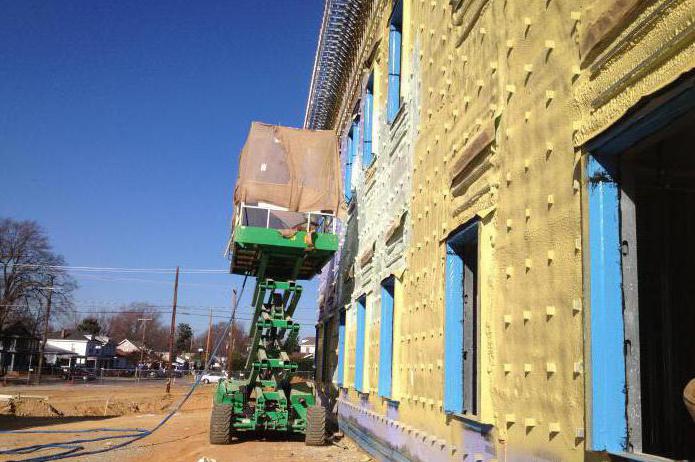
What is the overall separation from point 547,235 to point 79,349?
98953 millimetres

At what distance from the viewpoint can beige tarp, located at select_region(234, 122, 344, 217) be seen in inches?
549

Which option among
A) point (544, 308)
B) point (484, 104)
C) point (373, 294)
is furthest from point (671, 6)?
point (373, 294)

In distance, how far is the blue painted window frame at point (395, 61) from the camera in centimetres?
1178

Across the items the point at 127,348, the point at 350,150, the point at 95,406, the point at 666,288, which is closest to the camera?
the point at 666,288

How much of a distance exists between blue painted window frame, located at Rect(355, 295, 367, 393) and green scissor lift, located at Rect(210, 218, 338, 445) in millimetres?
999

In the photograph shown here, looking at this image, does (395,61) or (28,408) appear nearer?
(395,61)

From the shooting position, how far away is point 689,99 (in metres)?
3.51

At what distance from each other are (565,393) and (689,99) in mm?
2121

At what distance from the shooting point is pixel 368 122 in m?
14.9

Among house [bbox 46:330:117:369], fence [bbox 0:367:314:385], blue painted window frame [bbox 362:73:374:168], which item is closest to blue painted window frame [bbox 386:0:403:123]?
blue painted window frame [bbox 362:73:374:168]

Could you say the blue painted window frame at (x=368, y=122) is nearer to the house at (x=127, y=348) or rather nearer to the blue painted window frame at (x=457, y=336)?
the blue painted window frame at (x=457, y=336)

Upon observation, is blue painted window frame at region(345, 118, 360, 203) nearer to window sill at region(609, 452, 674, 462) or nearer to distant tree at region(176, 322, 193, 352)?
window sill at region(609, 452, 674, 462)

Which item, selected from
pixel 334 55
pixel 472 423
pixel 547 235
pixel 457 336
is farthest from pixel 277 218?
pixel 547 235

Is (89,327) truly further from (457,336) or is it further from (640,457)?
(640,457)
